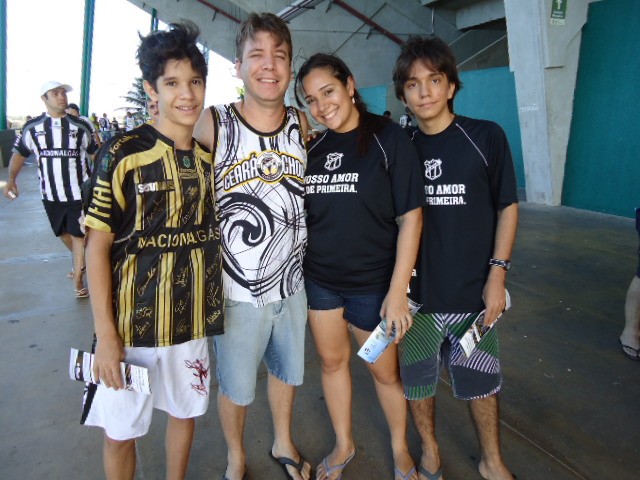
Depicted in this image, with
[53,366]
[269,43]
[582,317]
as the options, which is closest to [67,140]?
[53,366]

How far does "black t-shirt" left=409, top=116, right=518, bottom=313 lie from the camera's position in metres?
1.64

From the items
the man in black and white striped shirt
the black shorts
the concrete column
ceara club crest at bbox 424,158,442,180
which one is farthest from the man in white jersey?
the concrete column

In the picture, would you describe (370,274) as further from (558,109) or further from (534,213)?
(558,109)

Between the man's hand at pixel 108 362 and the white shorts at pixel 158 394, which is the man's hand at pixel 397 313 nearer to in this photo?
the white shorts at pixel 158 394

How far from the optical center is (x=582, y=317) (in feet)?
10.9

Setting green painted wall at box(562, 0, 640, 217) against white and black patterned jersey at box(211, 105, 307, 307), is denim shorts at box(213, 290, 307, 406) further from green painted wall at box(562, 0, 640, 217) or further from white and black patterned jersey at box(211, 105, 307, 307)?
green painted wall at box(562, 0, 640, 217)

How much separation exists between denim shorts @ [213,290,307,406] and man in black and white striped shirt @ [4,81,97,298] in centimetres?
291

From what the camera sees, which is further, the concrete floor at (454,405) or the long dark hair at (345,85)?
the concrete floor at (454,405)

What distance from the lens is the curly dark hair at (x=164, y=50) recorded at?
1417mm

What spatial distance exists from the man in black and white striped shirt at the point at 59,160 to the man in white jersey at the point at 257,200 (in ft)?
9.77

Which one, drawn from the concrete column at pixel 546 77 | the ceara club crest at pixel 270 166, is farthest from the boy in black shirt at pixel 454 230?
the concrete column at pixel 546 77

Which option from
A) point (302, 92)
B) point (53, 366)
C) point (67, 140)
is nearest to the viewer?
point (302, 92)

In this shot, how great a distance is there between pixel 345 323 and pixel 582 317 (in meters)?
2.39

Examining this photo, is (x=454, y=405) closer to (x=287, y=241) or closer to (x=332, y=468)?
(x=332, y=468)
